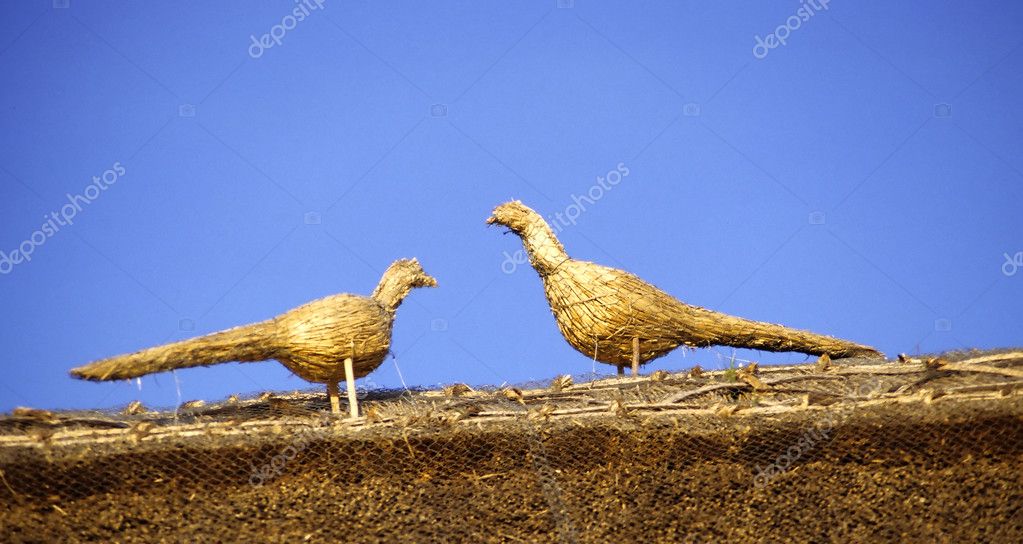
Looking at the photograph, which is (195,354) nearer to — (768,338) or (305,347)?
(305,347)

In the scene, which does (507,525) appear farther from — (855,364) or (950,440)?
(855,364)

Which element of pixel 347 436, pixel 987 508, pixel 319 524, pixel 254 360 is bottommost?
pixel 987 508

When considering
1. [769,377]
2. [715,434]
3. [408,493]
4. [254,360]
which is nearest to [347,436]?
[408,493]

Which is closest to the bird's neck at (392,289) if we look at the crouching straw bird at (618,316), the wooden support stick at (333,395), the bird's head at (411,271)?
the bird's head at (411,271)

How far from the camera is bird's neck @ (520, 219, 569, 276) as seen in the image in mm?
8625

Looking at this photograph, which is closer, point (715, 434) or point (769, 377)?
point (715, 434)

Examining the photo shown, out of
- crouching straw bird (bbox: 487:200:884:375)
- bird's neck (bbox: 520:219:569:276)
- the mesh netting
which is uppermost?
bird's neck (bbox: 520:219:569:276)

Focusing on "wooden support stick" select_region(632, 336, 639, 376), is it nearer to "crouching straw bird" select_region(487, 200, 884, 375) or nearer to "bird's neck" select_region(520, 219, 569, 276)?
"crouching straw bird" select_region(487, 200, 884, 375)

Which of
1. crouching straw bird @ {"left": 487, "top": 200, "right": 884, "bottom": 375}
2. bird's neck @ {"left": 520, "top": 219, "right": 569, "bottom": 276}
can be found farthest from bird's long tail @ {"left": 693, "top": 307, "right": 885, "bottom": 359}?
bird's neck @ {"left": 520, "top": 219, "right": 569, "bottom": 276}

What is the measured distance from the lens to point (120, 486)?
601 centimetres

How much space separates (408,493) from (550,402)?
3.65ft

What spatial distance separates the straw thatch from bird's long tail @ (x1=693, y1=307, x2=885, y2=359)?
2.50 meters

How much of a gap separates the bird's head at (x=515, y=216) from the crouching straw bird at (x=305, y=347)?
185cm

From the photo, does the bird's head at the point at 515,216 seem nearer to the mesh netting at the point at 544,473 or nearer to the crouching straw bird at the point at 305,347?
the crouching straw bird at the point at 305,347
